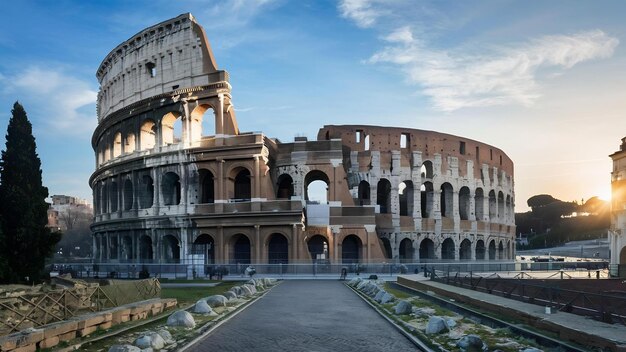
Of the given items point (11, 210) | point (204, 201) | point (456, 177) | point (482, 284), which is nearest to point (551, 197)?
point (456, 177)

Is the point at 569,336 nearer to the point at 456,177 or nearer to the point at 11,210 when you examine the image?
the point at 11,210

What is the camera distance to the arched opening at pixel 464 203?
216 ft

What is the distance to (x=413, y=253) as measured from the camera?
59656 mm

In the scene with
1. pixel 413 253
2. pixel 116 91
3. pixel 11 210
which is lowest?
pixel 413 253

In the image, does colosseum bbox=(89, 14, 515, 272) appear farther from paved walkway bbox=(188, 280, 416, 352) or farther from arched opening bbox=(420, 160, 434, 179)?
paved walkway bbox=(188, 280, 416, 352)

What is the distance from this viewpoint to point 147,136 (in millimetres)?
56875

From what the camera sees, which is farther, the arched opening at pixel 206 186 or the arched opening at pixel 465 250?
the arched opening at pixel 465 250

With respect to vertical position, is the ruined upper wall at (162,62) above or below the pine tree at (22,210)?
above

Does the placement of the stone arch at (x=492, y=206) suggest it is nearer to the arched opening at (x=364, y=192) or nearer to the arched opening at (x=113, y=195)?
the arched opening at (x=364, y=192)

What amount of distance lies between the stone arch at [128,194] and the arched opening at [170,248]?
649 cm

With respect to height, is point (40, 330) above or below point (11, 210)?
below

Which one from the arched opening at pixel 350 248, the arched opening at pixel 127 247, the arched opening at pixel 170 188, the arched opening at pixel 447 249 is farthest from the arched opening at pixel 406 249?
the arched opening at pixel 127 247

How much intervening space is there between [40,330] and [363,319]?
9.82 meters

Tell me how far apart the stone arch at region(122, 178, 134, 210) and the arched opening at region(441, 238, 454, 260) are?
34104 millimetres
